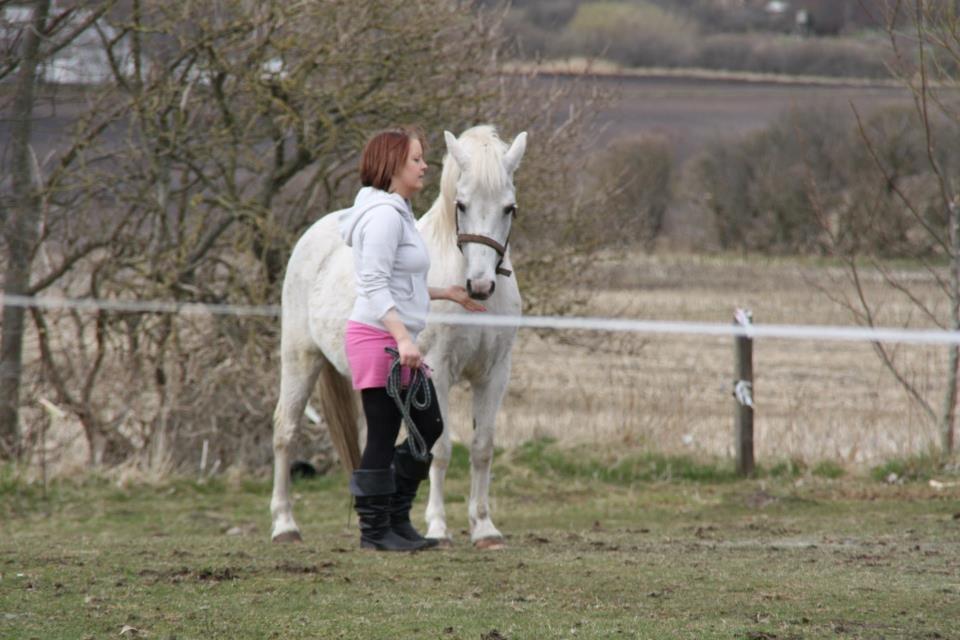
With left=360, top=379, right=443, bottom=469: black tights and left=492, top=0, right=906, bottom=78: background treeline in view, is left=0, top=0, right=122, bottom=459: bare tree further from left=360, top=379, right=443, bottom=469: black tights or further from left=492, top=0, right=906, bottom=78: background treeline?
left=492, top=0, right=906, bottom=78: background treeline

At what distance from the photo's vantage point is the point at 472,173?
647cm

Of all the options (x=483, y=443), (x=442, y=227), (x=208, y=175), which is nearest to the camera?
(x=442, y=227)

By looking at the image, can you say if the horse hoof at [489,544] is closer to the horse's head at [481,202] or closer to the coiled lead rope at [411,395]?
the coiled lead rope at [411,395]

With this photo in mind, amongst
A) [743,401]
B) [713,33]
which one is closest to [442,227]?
[743,401]

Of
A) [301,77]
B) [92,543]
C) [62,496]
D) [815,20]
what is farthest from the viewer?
[815,20]

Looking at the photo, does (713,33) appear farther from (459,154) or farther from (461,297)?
(461,297)

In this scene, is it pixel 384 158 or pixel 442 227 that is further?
pixel 442 227

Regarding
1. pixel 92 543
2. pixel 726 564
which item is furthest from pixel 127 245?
pixel 726 564

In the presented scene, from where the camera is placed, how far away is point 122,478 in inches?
404

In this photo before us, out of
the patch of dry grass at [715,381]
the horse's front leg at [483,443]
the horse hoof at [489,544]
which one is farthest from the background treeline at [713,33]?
the horse hoof at [489,544]

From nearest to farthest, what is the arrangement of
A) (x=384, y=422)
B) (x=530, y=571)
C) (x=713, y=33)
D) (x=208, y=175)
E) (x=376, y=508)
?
1. (x=530, y=571)
2. (x=384, y=422)
3. (x=376, y=508)
4. (x=208, y=175)
5. (x=713, y=33)

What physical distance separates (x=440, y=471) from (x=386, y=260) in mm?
1610

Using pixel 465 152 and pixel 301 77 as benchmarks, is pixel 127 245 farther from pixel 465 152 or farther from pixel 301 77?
pixel 465 152

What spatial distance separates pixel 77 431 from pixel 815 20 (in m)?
19.9
